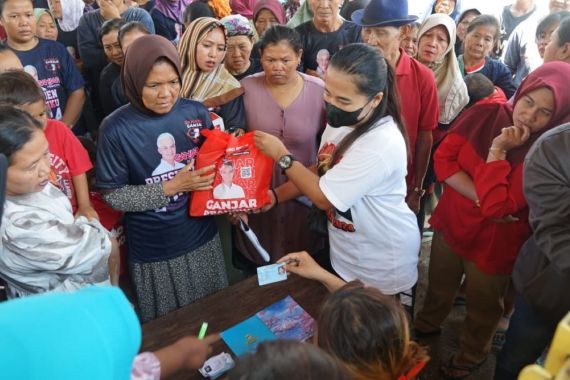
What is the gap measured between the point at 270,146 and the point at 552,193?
108cm

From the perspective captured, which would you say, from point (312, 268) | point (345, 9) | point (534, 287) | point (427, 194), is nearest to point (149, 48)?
point (312, 268)

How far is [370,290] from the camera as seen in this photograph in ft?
3.57

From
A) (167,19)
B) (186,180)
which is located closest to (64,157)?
(186,180)

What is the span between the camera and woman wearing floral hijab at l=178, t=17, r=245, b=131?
2.39 meters

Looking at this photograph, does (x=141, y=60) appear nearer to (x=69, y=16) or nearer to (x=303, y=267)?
(x=303, y=267)

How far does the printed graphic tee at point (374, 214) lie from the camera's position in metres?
1.56

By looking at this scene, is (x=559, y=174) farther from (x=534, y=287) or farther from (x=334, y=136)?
(x=334, y=136)

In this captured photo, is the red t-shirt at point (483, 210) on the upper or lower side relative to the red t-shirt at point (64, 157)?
lower

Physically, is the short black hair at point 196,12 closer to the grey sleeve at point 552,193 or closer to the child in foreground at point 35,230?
the child in foreground at point 35,230

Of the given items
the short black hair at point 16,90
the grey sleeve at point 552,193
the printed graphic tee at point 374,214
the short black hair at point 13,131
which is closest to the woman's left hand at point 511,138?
the grey sleeve at point 552,193

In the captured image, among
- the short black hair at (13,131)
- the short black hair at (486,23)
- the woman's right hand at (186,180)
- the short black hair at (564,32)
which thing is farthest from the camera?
the short black hair at (486,23)

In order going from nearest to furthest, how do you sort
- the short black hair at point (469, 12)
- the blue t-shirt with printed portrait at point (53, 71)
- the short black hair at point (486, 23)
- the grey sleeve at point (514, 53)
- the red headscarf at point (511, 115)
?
1. the red headscarf at point (511, 115)
2. the blue t-shirt with printed portrait at point (53, 71)
3. the short black hair at point (486, 23)
4. the grey sleeve at point (514, 53)
5. the short black hair at point (469, 12)

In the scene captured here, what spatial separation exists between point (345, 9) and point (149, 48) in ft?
9.80

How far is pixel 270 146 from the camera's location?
1.88 m
